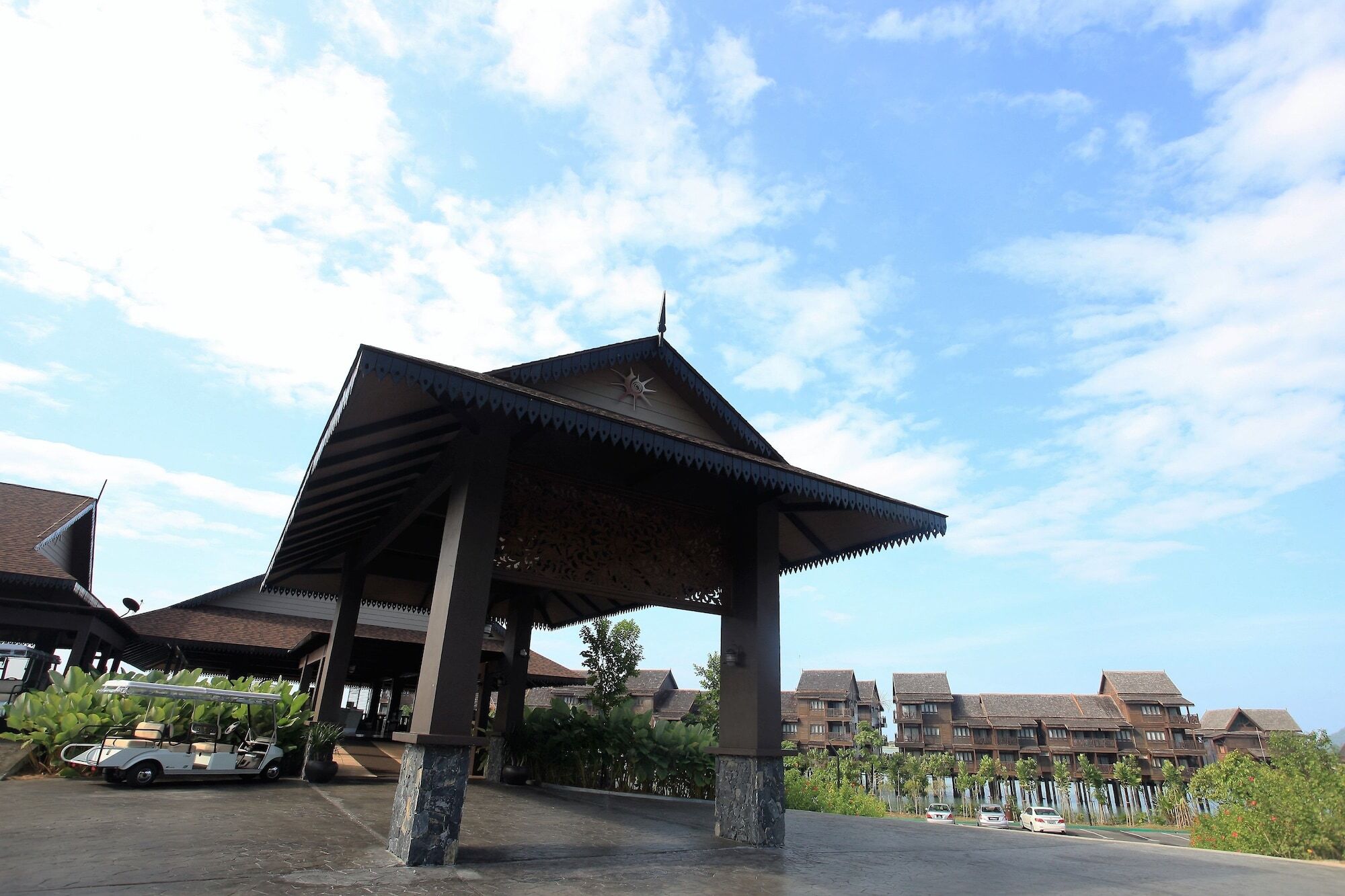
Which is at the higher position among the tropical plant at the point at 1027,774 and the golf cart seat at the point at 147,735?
the golf cart seat at the point at 147,735

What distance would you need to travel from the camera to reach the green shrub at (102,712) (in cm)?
994

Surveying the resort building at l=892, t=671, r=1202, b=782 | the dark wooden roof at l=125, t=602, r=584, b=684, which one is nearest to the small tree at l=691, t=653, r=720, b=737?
the dark wooden roof at l=125, t=602, r=584, b=684

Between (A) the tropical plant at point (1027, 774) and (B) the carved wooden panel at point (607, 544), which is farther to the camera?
(A) the tropical plant at point (1027, 774)

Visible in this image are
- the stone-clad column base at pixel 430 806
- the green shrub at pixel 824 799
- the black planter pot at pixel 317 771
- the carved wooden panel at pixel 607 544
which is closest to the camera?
the stone-clad column base at pixel 430 806

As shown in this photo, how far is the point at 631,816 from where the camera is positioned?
368 inches

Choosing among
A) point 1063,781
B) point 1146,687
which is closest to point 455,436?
point 1063,781

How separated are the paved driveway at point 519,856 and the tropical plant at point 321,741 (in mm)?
1465

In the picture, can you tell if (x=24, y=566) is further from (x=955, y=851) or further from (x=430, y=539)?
(x=955, y=851)

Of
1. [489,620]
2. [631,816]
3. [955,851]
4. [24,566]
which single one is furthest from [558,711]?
[24,566]

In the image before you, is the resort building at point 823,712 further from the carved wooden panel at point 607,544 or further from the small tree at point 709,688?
the carved wooden panel at point 607,544

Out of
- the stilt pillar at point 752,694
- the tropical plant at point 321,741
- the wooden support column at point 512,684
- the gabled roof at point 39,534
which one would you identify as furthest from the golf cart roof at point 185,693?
the stilt pillar at point 752,694

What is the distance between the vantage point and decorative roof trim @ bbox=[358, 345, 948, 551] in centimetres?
573

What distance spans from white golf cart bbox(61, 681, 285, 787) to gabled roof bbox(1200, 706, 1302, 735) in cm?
7596

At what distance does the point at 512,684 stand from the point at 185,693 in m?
5.47
